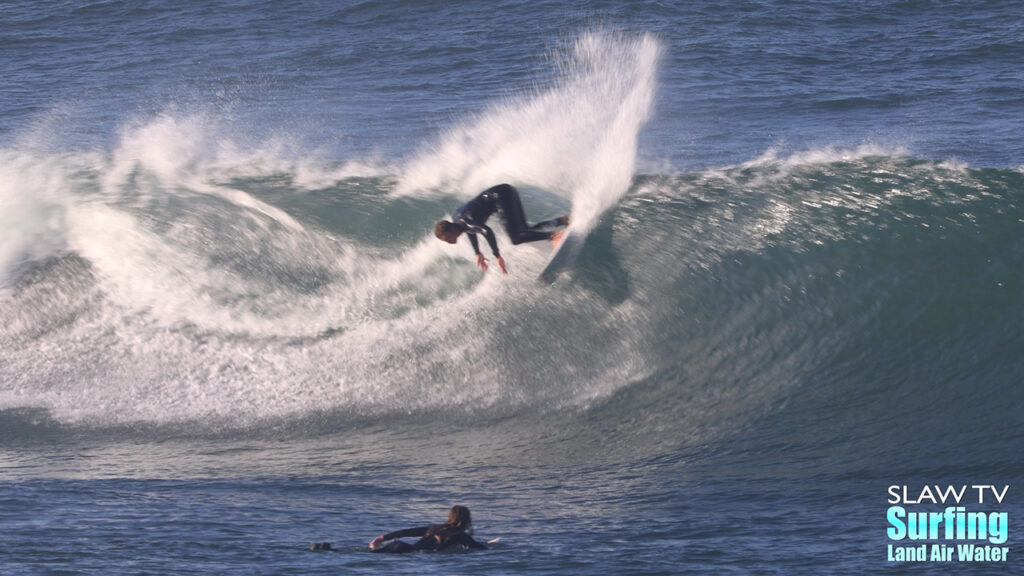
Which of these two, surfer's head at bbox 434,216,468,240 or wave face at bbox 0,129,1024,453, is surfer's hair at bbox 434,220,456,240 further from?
wave face at bbox 0,129,1024,453

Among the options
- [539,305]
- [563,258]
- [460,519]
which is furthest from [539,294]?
[460,519]

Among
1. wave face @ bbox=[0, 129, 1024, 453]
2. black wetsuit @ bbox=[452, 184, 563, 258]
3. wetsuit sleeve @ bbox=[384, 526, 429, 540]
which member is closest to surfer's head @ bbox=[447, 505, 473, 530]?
wetsuit sleeve @ bbox=[384, 526, 429, 540]

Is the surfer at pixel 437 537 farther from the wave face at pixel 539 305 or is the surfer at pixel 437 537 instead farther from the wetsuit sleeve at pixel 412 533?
the wave face at pixel 539 305

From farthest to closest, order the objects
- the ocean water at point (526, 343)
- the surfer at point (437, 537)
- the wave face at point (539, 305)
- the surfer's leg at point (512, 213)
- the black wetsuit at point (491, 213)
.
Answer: the surfer's leg at point (512, 213), the black wetsuit at point (491, 213), the wave face at point (539, 305), the ocean water at point (526, 343), the surfer at point (437, 537)

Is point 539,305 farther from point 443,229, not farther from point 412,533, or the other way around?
point 412,533

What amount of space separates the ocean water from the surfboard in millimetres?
91

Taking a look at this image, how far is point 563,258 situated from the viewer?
9.73 metres

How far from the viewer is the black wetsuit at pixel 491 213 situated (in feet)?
28.9

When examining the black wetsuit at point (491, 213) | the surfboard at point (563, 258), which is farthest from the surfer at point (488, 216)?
the surfboard at point (563, 258)

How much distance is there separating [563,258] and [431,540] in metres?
4.34

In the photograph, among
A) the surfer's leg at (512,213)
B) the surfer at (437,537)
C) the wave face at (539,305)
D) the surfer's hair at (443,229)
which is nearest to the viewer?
the surfer at (437,537)

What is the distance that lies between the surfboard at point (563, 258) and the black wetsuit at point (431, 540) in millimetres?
4185

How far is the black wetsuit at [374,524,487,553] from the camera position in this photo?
5.68 m

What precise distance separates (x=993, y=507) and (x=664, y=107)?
10.5 metres
